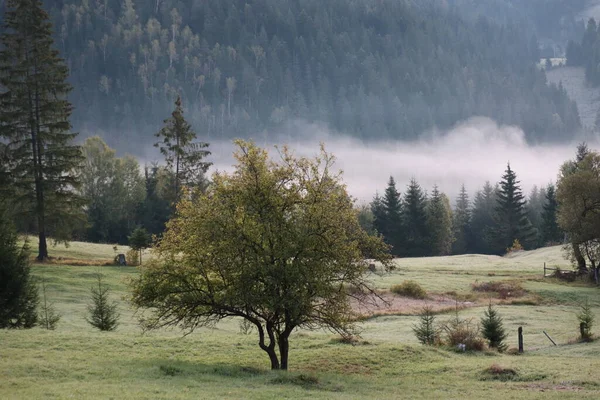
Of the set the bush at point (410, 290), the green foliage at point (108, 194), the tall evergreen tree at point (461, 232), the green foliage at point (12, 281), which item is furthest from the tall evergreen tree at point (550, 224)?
the green foliage at point (12, 281)

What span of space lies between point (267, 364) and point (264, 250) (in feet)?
22.2

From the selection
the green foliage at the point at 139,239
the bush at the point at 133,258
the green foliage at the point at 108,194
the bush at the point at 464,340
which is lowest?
the bush at the point at 464,340

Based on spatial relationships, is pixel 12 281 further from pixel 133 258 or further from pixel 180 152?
pixel 180 152

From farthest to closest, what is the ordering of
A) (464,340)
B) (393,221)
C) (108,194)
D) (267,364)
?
(393,221), (108,194), (464,340), (267,364)

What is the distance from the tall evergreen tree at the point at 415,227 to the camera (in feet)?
459

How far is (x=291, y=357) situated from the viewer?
33312 millimetres

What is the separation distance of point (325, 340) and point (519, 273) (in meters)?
47.2

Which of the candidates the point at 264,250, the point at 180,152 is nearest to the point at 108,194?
the point at 180,152

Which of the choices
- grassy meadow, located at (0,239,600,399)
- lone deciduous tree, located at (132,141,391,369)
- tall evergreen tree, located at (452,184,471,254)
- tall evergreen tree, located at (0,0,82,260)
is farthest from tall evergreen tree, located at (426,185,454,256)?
lone deciduous tree, located at (132,141,391,369)

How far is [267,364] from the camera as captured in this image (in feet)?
102

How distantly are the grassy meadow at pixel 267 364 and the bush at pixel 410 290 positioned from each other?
27.1 ft

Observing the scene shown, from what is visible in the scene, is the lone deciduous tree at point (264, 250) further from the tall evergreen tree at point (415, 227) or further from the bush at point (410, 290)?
the tall evergreen tree at point (415, 227)

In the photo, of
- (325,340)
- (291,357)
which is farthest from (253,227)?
(325,340)

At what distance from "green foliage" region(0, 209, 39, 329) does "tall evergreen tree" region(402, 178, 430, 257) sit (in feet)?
368
